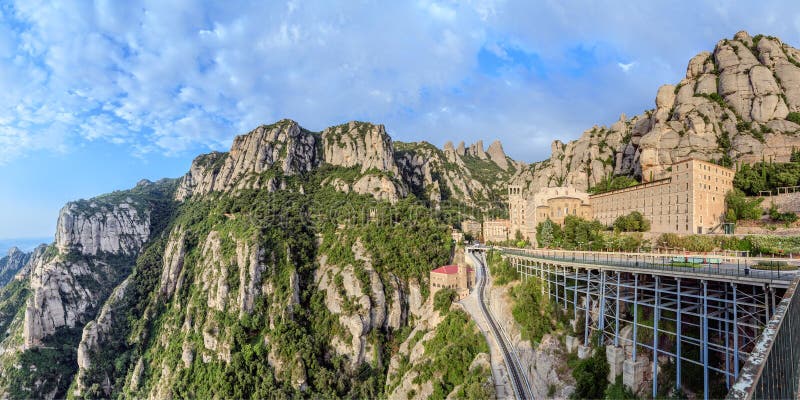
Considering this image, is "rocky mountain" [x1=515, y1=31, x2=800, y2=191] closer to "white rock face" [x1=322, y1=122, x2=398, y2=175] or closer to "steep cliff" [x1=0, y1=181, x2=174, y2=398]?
"white rock face" [x1=322, y1=122, x2=398, y2=175]

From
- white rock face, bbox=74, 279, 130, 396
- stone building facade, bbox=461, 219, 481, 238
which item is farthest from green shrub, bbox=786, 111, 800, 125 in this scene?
white rock face, bbox=74, 279, 130, 396

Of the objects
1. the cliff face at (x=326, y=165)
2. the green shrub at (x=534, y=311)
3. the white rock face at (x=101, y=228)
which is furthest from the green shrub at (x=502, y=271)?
the white rock face at (x=101, y=228)

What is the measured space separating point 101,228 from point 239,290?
6641 centimetres

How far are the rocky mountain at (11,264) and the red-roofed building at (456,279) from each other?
636 feet

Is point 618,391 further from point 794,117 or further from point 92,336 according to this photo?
point 92,336

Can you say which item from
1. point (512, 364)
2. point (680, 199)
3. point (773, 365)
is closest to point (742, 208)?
point (680, 199)

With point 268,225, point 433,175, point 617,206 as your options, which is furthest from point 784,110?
point 433,175

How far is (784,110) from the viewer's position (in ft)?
191

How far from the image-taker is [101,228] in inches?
4441

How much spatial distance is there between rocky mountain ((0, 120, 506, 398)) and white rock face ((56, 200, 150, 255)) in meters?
0.41

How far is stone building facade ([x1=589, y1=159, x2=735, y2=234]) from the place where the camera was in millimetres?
48469

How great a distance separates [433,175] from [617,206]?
103 m

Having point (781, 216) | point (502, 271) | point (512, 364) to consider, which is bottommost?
point (512, 364)

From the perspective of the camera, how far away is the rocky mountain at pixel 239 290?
7162cm
